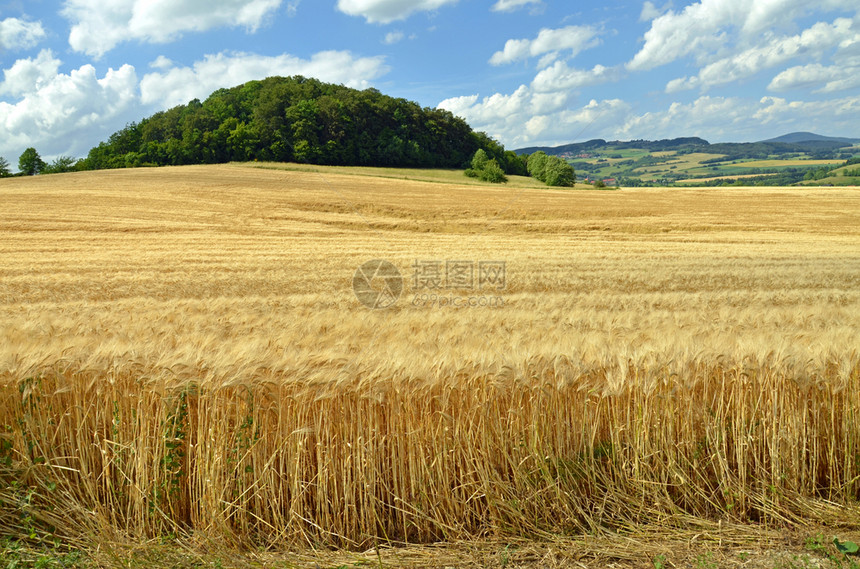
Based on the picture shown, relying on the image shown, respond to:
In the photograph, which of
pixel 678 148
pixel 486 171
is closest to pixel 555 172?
pixel 486 171

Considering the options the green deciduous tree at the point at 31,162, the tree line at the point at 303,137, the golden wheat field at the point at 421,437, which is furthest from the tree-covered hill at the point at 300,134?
the golden wheat field at the point at 421,437

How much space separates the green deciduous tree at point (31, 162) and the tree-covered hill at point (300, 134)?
5.76 m

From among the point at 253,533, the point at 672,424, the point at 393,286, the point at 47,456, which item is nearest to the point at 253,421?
the point at 253,533

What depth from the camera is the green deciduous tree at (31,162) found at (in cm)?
6406

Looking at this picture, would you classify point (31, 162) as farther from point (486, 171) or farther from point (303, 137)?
point (486, 171)

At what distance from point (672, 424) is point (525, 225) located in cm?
2446

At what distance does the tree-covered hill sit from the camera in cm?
6350

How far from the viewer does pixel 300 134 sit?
2549 inches

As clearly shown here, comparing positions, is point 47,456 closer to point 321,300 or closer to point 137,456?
point 137,456
